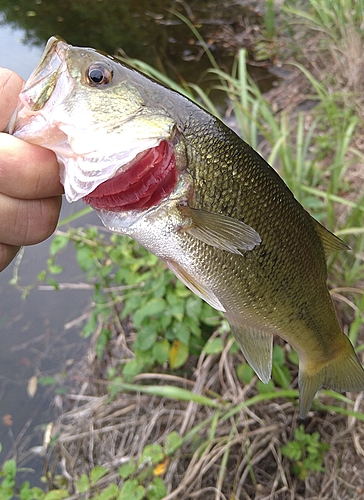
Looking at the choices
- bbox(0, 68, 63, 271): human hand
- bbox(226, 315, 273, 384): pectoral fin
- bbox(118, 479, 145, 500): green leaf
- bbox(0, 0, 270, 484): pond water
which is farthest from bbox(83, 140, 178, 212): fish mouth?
bbox(0, 0, 270, 484): pond water

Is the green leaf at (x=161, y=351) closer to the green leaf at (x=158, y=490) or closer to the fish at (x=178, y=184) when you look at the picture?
the green leaf at (x=158, y=490)

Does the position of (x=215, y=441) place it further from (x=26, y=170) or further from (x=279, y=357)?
(x=26, y=170)

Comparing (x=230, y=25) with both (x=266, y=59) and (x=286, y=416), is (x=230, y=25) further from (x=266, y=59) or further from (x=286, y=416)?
(x=286, y=416)

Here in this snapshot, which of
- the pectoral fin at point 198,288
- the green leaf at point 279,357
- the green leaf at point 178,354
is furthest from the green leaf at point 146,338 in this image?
Answer: the pectoral fin at point 198,288

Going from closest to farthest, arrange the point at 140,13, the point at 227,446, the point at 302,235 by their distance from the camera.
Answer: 1. the point at 302,235
2. the point at 227,446
3. the point at 140,13

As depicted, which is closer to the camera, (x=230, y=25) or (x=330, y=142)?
(x=330, y=142)

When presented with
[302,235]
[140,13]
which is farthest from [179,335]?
[140,13]

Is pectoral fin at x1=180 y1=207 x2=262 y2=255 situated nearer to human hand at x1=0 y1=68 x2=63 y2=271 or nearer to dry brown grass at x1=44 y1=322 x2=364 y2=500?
human hand at x1=0 y1=68 x2=63 y2=271
